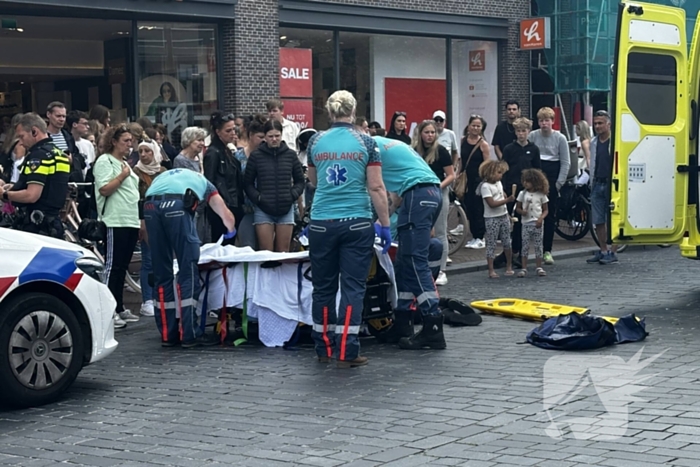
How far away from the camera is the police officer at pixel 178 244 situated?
954 centimetres

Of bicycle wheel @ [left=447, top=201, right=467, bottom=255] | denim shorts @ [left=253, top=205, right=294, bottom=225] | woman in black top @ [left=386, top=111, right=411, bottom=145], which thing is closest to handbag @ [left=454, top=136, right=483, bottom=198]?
bicycle wheel @ [left=447, top=201, right=467, bottom=255]

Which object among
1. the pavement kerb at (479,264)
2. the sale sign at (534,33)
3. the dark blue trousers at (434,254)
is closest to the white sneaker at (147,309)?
the dark blue trousers at (434,254)

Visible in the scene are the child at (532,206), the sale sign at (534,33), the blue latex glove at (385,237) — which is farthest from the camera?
the sale sign at (534,33)

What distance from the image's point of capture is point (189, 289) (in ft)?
31.4

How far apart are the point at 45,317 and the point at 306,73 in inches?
596

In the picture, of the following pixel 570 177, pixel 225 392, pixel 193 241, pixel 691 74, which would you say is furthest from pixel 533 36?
pixel 225 392

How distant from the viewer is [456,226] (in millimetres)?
16078

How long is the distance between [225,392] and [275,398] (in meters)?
0.43

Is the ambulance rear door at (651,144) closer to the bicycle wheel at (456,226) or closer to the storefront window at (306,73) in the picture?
the bicycle wheel at (456,226)

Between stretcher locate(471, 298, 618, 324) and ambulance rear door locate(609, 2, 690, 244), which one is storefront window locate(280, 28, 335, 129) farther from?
stretcher locate(471, 298, 618, 324)

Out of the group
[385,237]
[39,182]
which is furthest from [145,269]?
[385,237]

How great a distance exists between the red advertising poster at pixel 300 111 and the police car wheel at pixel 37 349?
14.3 meters

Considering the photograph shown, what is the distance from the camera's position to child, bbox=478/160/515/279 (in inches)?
547

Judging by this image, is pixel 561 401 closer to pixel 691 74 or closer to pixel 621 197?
pixel 621 197
